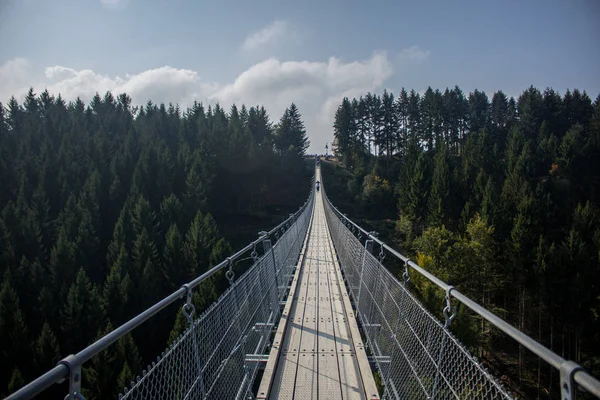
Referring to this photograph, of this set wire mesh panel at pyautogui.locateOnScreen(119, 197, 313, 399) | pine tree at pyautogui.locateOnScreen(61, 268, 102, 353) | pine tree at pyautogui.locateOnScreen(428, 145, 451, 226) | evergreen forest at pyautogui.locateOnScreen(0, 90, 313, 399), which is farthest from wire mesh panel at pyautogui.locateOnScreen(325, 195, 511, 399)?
pine tree at pyautogui.locateOnScreen(428, 145, 451, 226)

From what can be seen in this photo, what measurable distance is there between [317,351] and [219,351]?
170cm

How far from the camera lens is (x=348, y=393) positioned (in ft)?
10.5

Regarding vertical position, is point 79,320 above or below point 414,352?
below

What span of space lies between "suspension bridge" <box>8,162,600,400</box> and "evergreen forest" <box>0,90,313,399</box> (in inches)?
651

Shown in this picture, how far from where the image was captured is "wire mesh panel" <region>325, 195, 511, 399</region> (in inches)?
71.3

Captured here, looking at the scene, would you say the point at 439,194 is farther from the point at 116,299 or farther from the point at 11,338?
the point at 11,338

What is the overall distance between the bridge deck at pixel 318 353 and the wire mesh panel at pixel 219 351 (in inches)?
10.5

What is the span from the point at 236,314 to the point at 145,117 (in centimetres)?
5971

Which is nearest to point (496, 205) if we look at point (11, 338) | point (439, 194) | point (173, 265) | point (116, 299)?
point (439, 194)

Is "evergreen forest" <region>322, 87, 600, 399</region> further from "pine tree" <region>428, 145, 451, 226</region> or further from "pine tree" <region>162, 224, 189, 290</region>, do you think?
"pine tree" <region>162, 224, 189, 290</region>

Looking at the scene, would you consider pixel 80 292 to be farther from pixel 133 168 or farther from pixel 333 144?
pixel 333 144

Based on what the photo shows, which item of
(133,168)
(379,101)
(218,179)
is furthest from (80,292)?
(379,101)

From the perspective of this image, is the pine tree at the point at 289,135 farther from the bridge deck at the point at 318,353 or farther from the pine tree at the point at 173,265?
the bridge deck at the point at 318,353

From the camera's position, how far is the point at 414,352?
2.61 m
